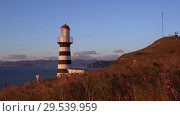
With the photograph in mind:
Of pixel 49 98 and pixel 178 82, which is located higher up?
pixel 178 82

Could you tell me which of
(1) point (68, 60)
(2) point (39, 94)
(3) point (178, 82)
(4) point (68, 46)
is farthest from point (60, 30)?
(3) point (178, 82)

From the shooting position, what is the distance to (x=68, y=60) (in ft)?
81.1

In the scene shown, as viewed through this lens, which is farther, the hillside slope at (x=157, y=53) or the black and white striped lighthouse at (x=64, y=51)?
the black and white striped lighthouse at (x=64, y=51)

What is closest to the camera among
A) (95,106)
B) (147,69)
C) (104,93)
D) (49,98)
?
(95,106)

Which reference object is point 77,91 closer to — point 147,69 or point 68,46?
point 147,69

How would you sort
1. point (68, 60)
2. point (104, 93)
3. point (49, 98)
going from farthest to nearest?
point (68, 60)
point (49, 98)
point (104, 93)

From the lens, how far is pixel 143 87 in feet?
15.7

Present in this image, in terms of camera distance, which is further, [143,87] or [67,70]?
[67,70]

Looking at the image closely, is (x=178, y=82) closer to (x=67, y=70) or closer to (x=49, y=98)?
(x=49, y=98)

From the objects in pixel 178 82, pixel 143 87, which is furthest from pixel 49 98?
pixel 178 82

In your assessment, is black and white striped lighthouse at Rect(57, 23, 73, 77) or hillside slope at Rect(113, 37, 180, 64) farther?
black and white striped lighthouse at Rect(57, 23, 73, 77)

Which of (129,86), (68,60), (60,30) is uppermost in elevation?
(60,30)

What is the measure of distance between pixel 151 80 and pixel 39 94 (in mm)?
3308

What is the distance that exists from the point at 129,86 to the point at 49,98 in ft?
6.97
